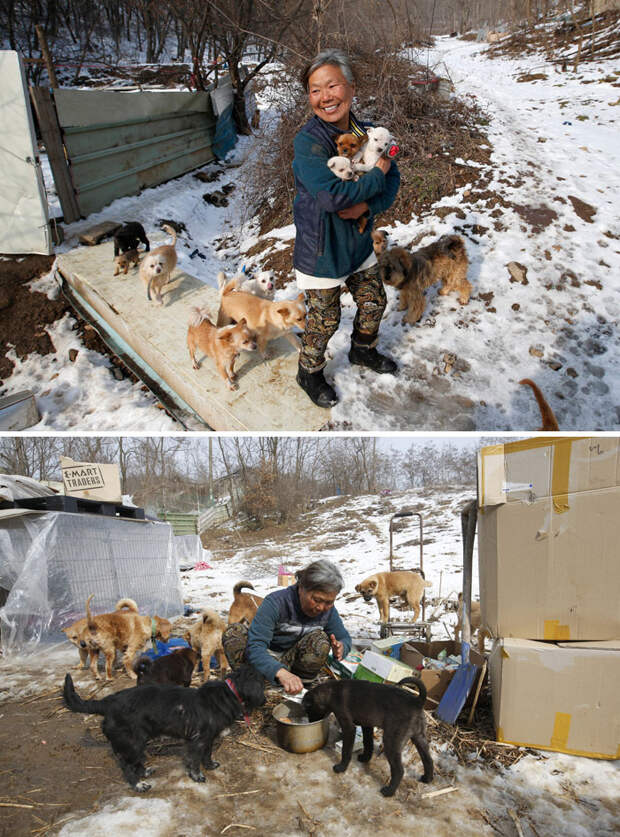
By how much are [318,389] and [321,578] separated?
5.31 feet

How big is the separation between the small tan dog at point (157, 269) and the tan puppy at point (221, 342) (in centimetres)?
107

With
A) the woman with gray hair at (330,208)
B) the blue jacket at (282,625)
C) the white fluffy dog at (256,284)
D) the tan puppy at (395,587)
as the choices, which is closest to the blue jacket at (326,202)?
the woman with gray hair at (330,208)

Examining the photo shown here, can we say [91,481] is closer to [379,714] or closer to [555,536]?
[379,714]

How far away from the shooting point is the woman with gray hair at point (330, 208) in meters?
2.91

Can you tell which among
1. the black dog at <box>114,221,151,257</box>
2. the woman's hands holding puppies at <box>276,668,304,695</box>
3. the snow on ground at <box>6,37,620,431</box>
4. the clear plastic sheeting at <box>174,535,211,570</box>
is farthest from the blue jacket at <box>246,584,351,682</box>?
the clear plastic sheeting at <box>174,535,211,570</box>

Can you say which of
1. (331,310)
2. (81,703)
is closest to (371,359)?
(331,310)

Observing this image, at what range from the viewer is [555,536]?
2506 millimetres

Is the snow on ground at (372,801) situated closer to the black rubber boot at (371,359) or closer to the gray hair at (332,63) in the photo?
the black rubber boot at (371,359)

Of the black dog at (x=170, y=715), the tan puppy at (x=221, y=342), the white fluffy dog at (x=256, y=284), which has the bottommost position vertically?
the black dog at (x=170, y=715)

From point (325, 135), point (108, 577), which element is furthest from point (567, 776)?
point (108, 577)

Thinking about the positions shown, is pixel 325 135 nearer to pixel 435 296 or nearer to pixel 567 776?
pixel 435 296

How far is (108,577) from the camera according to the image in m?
5.71

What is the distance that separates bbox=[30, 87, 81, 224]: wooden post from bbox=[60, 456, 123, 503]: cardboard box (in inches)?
159

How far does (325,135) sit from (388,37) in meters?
7.74
